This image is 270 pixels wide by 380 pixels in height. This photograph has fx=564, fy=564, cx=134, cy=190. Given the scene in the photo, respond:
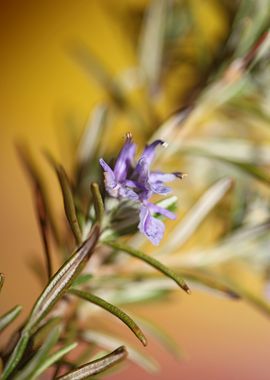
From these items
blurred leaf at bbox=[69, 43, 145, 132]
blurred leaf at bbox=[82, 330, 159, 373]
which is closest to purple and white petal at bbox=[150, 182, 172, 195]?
blurred leaf at bbox=[82, 330, 159, 373]

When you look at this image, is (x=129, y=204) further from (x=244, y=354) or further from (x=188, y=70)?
(x=244, y=354)

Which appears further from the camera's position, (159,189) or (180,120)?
(180,120)

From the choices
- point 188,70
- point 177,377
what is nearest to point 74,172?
point 188,70

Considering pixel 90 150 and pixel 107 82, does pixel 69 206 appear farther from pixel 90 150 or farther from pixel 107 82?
pixel 107 82

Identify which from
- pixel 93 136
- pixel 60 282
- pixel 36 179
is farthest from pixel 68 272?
pixel 93 136

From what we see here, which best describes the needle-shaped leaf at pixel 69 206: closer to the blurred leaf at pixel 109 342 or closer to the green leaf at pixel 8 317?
the green leaf at pixel 8 317

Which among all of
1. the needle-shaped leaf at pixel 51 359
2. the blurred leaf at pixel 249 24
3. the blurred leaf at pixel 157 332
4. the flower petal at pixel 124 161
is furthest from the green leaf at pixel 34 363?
the blurred leaf at pixel 249 24
